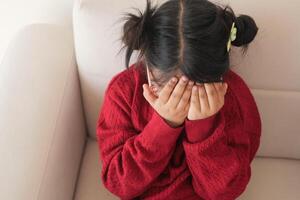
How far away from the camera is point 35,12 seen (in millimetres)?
1135

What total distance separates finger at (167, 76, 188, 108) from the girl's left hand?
2 centimetres

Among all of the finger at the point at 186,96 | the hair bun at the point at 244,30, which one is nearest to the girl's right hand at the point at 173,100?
the finger at the point at 186,96

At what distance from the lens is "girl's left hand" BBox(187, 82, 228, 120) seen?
687mm

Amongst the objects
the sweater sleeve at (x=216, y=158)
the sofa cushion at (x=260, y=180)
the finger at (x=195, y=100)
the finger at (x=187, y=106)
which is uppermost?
the finger at (x=195, y=100)

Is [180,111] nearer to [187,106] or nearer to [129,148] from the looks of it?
[187,106]

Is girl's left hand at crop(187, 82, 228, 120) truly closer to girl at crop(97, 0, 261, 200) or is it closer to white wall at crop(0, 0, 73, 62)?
girl at crop(97, 0, 261, 200)

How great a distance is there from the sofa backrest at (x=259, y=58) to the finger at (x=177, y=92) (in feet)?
0.66

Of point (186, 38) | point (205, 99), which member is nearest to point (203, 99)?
point (205, 99)

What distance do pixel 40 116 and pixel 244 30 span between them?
1.44ft

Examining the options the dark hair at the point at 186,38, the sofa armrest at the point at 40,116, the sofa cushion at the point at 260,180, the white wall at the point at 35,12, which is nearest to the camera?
the dark hair at the point at 186,38

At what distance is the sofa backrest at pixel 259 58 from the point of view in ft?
2.69

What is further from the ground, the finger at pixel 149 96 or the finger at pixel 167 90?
the finger at pixel 167 90

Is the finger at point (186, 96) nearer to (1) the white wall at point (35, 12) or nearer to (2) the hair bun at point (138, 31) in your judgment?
(2) the hair bun at point (138, 31)

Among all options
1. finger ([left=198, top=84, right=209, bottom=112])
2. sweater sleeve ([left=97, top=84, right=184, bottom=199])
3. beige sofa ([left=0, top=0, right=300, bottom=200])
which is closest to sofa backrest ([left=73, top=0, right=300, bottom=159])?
beige sofa ([left=0, top=0, right=300, bottom=200])
